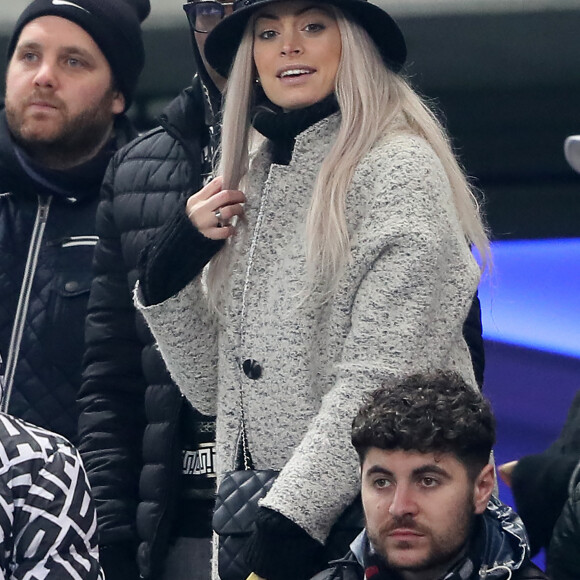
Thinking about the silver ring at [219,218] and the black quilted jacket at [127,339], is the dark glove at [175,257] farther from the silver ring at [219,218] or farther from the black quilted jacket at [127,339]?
the black quilted jacket at [127,339]

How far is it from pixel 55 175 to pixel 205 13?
0.61 meters

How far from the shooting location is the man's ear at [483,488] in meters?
2.93

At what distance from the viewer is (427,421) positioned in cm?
292

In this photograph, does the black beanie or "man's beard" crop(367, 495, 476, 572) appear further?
the black beanie

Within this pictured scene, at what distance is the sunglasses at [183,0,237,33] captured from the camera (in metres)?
3.77

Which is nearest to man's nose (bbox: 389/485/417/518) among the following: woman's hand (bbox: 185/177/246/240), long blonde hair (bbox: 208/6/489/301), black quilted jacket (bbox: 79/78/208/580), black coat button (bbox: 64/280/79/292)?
long blonde hair (bbox: 208/6/489/301)

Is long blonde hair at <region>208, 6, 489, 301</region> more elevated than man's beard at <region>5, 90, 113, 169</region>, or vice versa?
long blonde hair at <region>208, 6, 489, 301</region>

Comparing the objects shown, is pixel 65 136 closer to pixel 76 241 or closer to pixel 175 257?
pixel 76 241

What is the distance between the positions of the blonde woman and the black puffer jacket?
729 millimetres

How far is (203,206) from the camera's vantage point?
3.23 metres

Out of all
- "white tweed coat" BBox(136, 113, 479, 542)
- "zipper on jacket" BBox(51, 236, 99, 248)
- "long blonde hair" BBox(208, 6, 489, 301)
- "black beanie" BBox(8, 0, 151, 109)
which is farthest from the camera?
"black beanie" BBox(8, 0, 151, 109)

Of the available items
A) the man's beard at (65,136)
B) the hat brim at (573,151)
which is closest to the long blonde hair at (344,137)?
the hat brim at (573,151)

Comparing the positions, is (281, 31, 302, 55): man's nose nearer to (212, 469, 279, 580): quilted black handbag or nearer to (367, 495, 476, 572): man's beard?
(212, 469, 279, 580): quilted black handbag

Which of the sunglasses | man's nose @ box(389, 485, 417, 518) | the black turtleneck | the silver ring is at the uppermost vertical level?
the sunglasses
